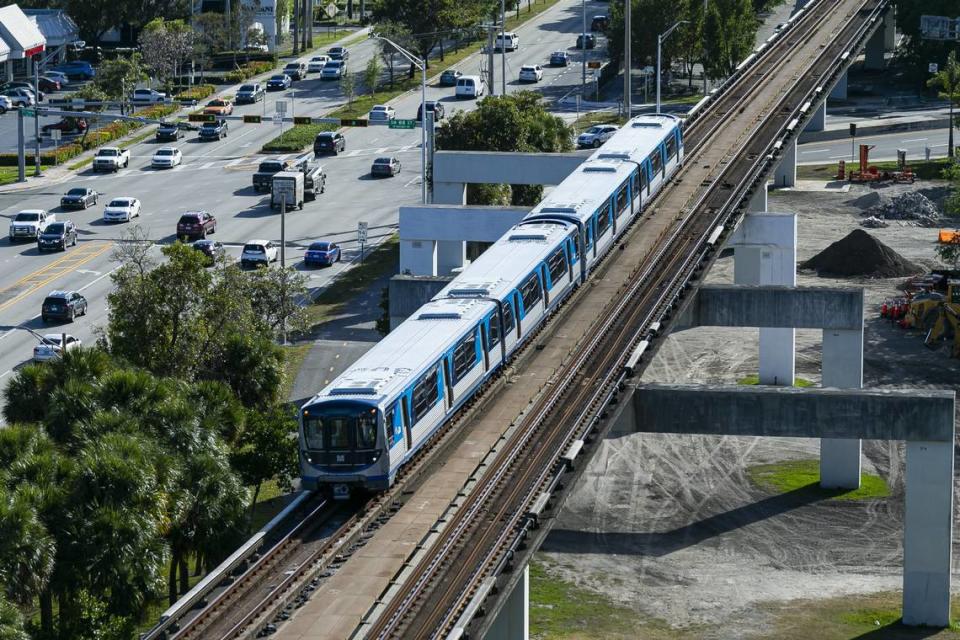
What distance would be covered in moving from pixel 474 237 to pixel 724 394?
28251 millimetres

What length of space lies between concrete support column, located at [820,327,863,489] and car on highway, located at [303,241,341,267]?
39179 millimetres

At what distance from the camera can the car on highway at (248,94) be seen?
143m

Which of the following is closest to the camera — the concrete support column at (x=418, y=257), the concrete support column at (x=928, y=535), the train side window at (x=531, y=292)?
the concrete support column at (x=928, y=535)

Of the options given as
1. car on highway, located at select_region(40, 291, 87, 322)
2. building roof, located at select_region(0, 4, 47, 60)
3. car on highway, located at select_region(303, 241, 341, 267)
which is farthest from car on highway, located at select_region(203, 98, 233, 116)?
car on highway, located at select_region(40, 291, 87, 322)

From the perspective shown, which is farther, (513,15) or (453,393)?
(513,15)

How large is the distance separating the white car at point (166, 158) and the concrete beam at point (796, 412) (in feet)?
259

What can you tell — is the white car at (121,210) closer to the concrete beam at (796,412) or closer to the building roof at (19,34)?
the building roof at (19,34)

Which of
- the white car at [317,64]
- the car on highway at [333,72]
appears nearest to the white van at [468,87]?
the car on highway at [333,72]

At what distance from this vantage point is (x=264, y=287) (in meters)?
76.5

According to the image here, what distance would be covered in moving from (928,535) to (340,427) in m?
19.9

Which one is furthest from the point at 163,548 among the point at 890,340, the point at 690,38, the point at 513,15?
the point at 513,15

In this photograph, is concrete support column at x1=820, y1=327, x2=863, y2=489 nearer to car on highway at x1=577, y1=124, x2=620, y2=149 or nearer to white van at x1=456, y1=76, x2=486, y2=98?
car on highway at x1=577, y1=124, x2=620, y2=149

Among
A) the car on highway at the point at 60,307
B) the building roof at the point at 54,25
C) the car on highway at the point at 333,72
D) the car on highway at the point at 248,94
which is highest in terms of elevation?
the building roof at the point at 54,25

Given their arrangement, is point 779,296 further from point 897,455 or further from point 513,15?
point 513,15
